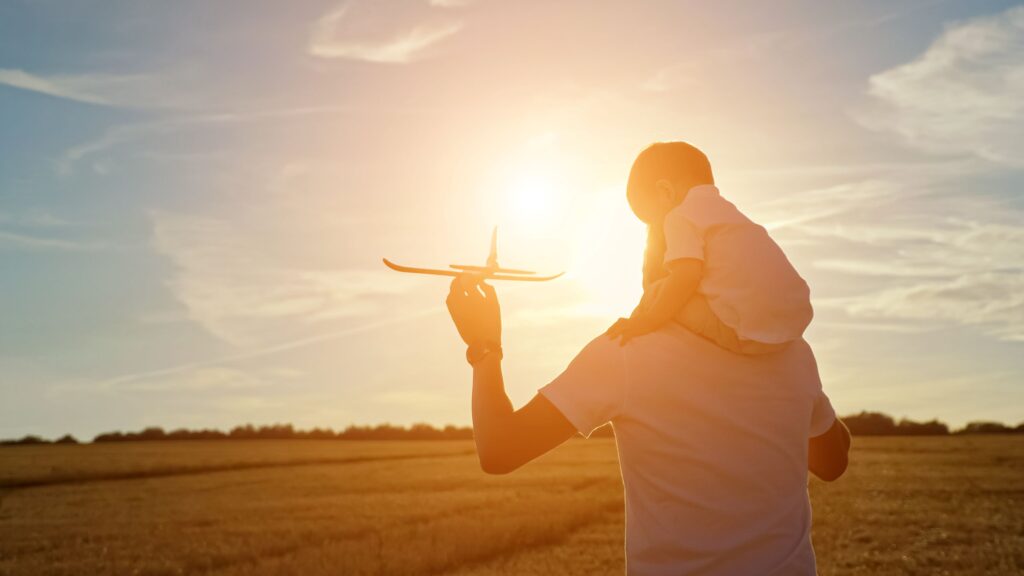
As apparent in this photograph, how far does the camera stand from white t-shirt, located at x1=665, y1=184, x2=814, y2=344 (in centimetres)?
221

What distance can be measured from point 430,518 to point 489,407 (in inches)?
798

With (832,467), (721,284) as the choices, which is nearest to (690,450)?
(721,284)

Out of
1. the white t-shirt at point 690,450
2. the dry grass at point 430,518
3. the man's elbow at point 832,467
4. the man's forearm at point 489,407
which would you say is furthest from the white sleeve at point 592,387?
the dry grass at point 430,518

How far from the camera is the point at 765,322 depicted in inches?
87.1

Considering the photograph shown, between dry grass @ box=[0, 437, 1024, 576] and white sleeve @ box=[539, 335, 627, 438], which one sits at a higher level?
white sleeve @ box=[539, 335, 627, 438]

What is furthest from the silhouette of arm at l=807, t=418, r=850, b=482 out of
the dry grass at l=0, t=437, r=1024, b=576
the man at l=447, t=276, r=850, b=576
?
the dry grass at l=0, t=437, r=1024, b=576

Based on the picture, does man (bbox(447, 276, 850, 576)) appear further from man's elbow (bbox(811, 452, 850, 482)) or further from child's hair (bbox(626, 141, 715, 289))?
man's elbow (bbox(811, 452, 850, 482))

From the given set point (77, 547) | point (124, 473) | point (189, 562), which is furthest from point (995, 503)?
point (124, 473)

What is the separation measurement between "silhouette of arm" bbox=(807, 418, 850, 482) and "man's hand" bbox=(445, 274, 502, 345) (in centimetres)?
96

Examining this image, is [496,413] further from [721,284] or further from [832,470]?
[832,470]

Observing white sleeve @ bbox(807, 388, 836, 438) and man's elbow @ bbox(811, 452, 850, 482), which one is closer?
white sleeve @ bbox(807, 388, 836, 438)

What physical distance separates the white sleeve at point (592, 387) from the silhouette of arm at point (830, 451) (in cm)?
78

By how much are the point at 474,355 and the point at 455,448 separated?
59208mm

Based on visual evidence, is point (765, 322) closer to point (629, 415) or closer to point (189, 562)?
point (629, 415)
